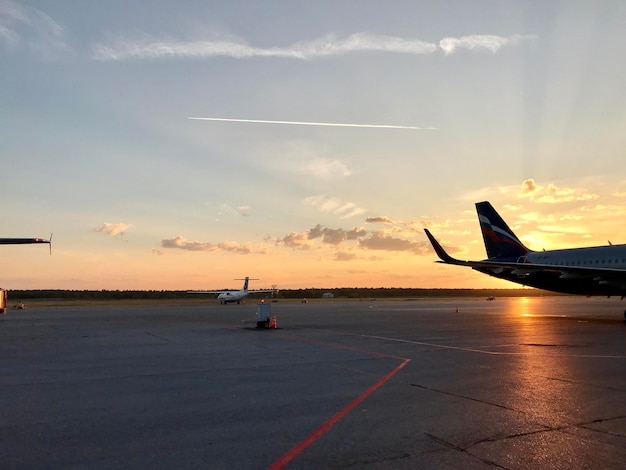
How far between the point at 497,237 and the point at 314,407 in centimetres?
3400

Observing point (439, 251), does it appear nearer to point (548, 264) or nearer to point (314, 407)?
point (548, 264)

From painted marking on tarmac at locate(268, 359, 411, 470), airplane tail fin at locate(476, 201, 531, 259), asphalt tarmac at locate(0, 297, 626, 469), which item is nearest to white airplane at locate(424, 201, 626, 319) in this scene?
airplane tail fin at locate(476, 201, 531, 259)

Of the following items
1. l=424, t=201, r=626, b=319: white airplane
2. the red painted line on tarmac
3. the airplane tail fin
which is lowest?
the red painted line on tarmac

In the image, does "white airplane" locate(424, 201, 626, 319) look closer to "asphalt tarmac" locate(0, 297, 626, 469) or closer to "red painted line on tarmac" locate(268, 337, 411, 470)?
"asphalt tarmac" locate(0, 297, 626, 469)

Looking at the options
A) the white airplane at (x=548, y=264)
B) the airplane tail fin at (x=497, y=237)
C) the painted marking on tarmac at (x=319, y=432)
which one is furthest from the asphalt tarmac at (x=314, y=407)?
the airplane tail fin at (x=497, y=237)

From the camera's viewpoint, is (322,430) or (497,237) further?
(497,237)

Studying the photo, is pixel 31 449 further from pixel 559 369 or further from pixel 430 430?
pixel 559 369

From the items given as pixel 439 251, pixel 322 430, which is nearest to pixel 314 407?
pixel 322 430

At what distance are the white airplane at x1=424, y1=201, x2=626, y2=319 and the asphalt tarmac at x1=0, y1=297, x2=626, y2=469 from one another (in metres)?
14.5

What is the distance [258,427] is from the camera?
7.30 m

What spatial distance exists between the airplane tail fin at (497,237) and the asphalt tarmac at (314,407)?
74.3ft

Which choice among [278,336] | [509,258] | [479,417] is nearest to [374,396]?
[479,417]

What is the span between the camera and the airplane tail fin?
38312 mm

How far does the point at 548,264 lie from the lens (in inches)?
1332
